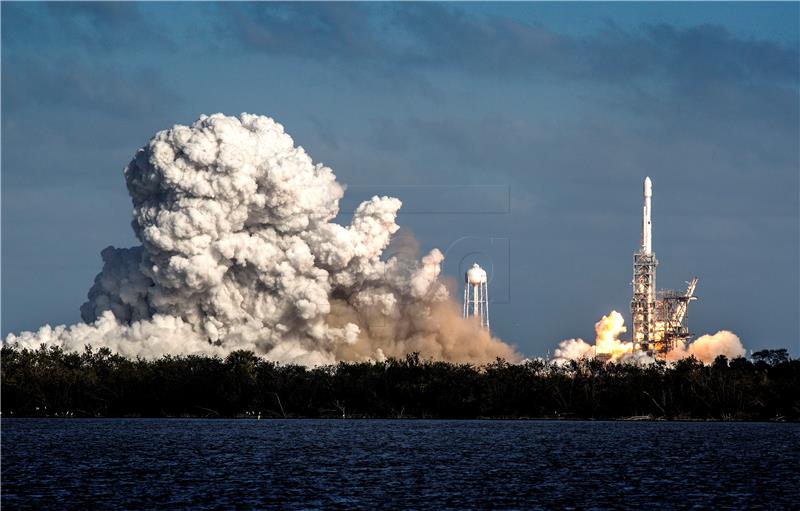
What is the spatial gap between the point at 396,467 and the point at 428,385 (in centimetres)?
4645

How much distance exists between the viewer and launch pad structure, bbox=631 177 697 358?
139000 mm

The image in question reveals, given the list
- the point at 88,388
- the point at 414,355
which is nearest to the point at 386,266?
the point at 414,355

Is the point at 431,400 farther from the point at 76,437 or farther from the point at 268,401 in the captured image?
the point at 76,437

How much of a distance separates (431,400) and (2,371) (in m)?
37.4

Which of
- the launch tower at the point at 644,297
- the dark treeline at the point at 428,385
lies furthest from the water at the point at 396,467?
the launch tower at the point at 644,297

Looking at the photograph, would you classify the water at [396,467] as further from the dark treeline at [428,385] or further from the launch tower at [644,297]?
the launch tower at [644,297]

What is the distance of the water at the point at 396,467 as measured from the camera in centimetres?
5900

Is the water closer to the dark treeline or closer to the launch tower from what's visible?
the dark treeline

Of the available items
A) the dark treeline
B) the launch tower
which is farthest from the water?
the launch tower

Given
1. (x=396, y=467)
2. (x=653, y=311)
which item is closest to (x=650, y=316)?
(x=653, y=311)

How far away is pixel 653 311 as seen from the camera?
455 ft

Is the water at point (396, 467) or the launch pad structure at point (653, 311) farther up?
the launch pad structure at point (653, 311)

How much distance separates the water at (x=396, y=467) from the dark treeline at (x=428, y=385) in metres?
4.00

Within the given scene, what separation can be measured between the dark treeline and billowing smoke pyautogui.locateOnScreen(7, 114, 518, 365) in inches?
85.5
